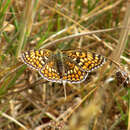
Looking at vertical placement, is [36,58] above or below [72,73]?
above

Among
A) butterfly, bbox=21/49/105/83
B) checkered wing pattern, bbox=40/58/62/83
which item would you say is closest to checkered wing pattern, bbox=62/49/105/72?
butterfly, bbox=21/49/105/83

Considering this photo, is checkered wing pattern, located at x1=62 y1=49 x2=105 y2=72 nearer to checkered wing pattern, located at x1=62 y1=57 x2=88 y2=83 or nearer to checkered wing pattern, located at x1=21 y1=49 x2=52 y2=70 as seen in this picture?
checkered wing pattern, located at x1=62 y1=57 x2=88 y2=83

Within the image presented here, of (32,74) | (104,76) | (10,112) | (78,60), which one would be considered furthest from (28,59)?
(10,112)

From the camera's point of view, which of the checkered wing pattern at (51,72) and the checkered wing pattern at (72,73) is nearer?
the checkered wing pattern at (51,72)

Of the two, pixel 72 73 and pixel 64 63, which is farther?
pixel 64 63

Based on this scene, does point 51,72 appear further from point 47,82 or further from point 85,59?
point 85,59

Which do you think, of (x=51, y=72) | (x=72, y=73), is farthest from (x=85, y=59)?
(x=51, y=72)

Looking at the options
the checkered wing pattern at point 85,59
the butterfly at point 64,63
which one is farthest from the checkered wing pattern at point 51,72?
the checkered wing pattern at point 85,59

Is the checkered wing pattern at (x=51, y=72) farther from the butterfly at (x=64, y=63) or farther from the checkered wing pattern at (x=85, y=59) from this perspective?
the checkered wing pattern at (x=85, y=59)
